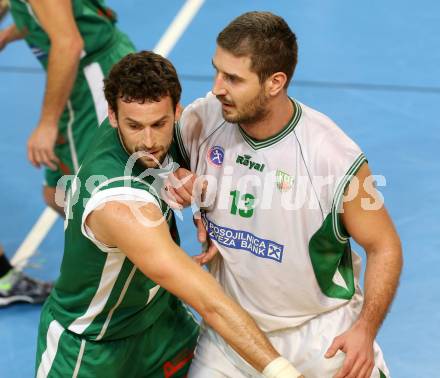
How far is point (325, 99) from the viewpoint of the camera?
7750mm

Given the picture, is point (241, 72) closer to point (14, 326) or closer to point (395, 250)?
point (395, 250)

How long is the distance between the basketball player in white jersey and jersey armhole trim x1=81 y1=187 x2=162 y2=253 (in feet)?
1.70

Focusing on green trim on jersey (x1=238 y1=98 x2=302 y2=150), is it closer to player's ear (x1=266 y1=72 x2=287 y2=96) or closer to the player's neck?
the player's neck

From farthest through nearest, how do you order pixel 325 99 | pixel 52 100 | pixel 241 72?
pixel 325 99 < pixel 52 100 < pixel 241 72

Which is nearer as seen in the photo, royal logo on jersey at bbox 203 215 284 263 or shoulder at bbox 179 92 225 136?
royal logo on jersey at bbox 203 215 284 263

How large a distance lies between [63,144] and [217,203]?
1.81 m

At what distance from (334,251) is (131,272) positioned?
886 millimetres

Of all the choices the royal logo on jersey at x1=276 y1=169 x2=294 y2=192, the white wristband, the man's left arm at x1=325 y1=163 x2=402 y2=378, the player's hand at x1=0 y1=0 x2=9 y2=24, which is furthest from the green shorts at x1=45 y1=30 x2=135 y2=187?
the white wristband

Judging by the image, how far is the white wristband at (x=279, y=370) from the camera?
3.32m

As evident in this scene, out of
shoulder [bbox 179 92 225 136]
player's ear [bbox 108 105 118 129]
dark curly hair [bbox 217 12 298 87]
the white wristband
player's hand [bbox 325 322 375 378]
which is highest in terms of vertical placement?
dark curly hair [bbox 217 12 298 87]

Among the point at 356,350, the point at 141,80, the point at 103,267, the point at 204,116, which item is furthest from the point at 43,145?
the point at 356,350

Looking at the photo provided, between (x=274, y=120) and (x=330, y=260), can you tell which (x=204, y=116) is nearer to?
(x=274, y=120)

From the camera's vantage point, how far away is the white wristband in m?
3.32

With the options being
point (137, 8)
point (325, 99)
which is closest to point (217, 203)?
point (325, 99)
